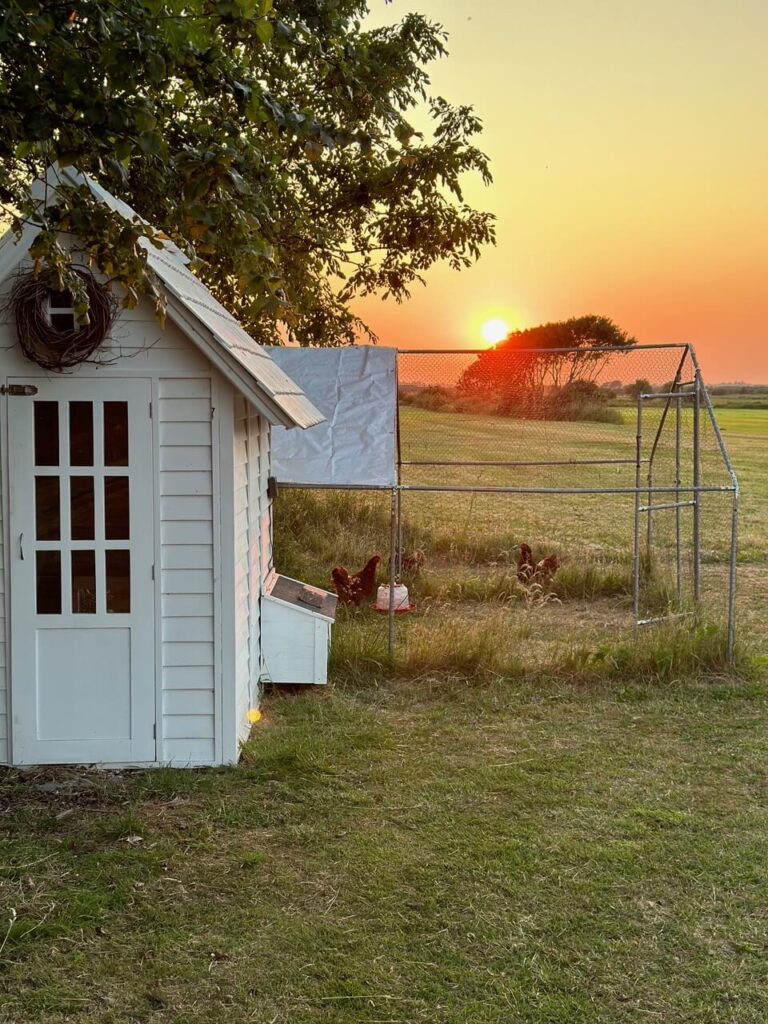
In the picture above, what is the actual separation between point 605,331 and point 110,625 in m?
30.6

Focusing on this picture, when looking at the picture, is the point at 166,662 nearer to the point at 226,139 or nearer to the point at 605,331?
the point at 226,139

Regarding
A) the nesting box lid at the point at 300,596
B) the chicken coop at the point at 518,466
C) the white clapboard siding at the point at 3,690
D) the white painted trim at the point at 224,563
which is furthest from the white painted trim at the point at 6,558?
the chicken coop at the point at 518,466

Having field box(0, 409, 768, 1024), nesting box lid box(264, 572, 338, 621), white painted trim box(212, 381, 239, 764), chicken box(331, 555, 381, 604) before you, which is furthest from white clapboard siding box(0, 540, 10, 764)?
chicken box(331, 555, 381, 604)

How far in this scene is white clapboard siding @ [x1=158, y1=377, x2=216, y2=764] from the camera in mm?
5648

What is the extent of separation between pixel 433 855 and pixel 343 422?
566 centimetres

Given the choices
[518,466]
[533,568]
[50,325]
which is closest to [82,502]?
[50,325]

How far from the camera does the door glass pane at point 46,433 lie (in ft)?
18.3

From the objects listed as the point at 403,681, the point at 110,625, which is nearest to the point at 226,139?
the point at 110,625

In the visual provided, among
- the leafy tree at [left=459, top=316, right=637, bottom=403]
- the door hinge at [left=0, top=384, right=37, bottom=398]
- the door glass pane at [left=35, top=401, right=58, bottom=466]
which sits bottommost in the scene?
the door glass pane at [left=35, top=401, right=58, bottom=466]

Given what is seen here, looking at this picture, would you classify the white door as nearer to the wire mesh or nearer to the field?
the field

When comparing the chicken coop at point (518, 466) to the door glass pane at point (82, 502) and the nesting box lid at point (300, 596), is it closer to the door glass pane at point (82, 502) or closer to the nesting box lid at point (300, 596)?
the nesting box lid at point (300, 596)

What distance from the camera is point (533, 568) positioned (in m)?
11.2

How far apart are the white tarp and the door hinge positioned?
145 inches

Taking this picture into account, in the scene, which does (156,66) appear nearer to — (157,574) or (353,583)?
(157,574)
